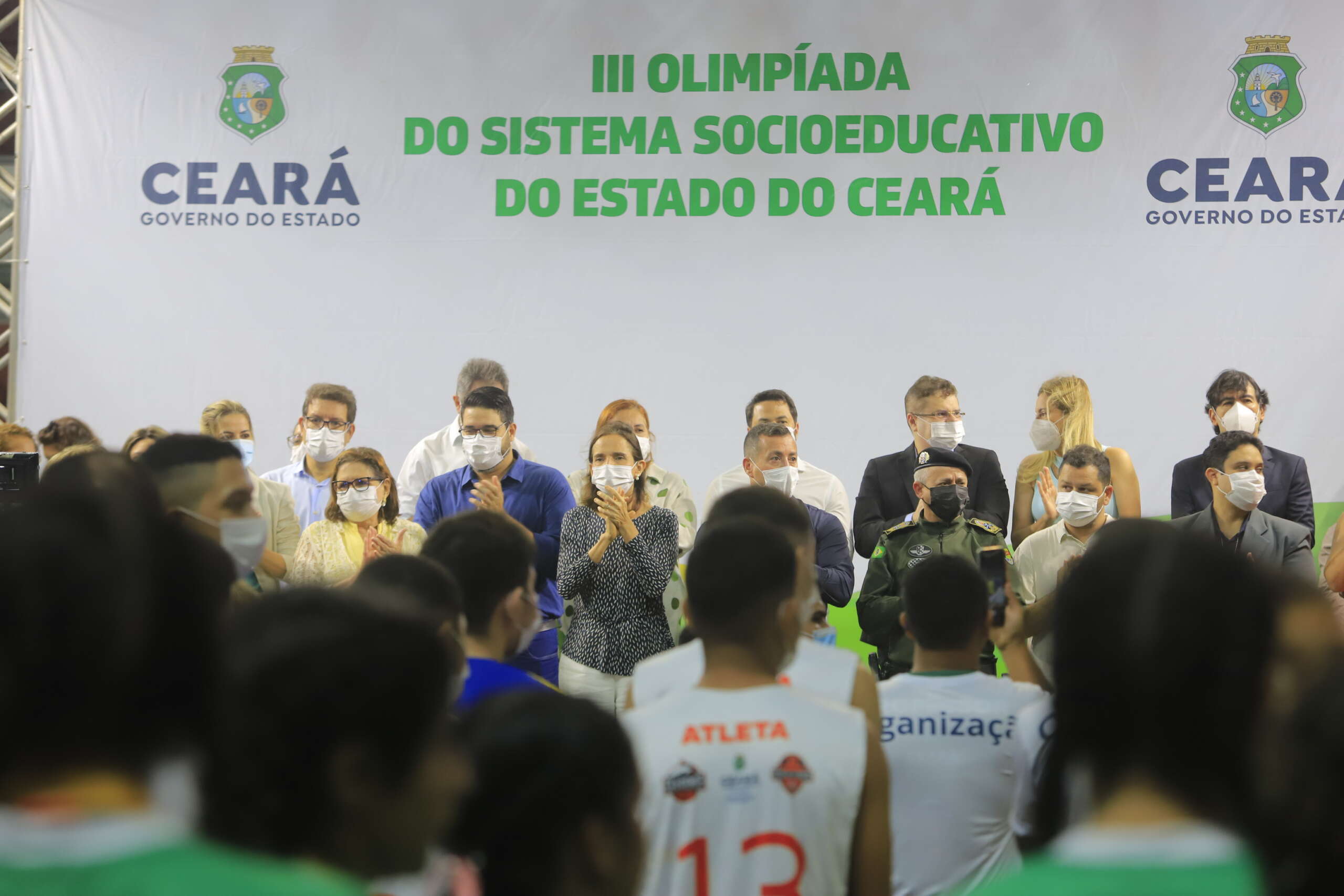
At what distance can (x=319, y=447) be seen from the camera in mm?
5074

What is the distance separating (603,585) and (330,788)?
3.13m

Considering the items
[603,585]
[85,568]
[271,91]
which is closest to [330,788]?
[85,568]

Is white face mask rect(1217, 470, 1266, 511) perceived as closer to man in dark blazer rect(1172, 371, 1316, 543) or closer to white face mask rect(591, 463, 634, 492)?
man in dark blazer rect(1172, 371, 1316, 543)

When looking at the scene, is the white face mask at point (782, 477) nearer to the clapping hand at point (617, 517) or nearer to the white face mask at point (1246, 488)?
the clapping hand at point (617, 517)

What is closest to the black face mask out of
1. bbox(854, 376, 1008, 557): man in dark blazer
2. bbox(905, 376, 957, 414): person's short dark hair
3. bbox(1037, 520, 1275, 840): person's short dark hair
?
bbox(854, 376, 1008, 557): man in dark blazer

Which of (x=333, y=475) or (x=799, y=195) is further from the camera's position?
(x=799, y=195)

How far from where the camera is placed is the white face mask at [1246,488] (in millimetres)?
4254

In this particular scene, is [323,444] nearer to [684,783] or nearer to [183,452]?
[183,452]

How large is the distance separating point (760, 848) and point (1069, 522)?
306 centimetres

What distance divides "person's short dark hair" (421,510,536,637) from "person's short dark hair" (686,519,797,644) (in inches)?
17.1

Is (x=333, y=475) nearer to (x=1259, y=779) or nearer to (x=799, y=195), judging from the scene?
(x=799, y=195)

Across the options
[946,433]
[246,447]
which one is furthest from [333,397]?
[946,433]

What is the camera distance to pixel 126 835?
2.52ft

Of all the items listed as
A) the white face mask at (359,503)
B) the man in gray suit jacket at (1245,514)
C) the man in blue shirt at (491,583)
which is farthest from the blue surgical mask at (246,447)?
the man in gray suit jacket at (1245,514)
